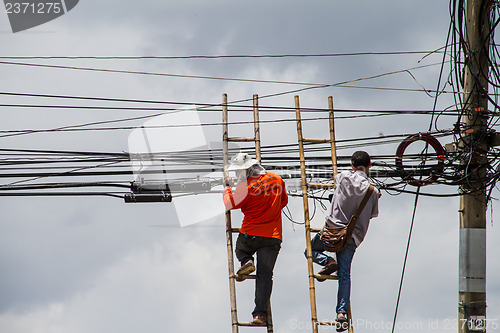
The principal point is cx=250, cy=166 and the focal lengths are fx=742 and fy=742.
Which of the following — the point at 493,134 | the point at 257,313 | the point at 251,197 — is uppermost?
the point at 493,134

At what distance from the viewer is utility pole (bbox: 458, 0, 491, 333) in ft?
34.8

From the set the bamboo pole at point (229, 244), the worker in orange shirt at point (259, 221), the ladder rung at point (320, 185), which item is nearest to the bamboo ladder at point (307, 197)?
the ladder rung at point (320, 185)

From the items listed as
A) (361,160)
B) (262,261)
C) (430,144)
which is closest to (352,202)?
(361,160)

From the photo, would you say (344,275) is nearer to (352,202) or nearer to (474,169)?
(352,202)

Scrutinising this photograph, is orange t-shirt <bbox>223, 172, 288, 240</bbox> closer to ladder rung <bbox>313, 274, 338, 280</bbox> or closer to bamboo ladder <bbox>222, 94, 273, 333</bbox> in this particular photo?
bamboo ladder <bbox>222, 94, 273, 333</bbox>

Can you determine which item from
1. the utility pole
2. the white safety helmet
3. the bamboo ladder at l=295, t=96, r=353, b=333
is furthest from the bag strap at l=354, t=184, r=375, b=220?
the utility pole

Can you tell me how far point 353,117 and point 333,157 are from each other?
2.55m

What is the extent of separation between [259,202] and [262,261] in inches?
30.7

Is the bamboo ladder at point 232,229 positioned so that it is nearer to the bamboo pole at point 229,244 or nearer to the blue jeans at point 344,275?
the bamboo pole at point 229,244

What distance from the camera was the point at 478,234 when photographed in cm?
1072

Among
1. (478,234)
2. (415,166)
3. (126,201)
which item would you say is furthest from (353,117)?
(126,201)

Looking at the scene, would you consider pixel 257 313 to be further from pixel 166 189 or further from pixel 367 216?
pixel 166 189

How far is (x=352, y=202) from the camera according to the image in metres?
9.47

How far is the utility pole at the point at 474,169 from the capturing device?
10.6 metres
